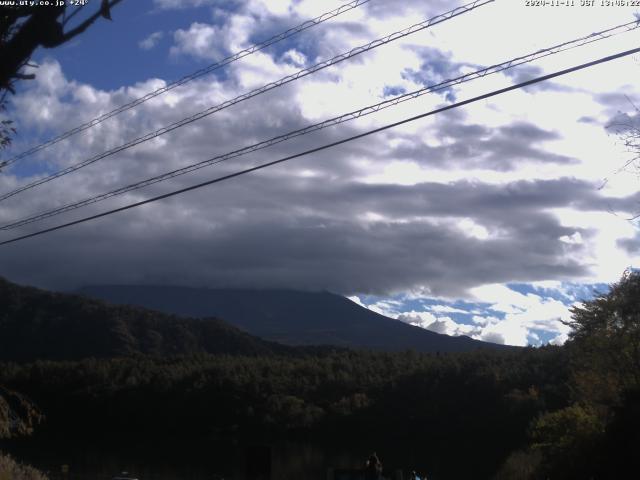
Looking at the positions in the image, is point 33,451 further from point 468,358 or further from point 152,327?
point 152,327

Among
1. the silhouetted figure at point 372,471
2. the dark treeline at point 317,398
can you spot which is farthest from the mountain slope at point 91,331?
the silhouetted figure at point 372,471

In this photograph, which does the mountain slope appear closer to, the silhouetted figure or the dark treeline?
the dark treeline

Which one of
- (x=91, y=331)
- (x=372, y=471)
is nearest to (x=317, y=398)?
(x=91, y=331)

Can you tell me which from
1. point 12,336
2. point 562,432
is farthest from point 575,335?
point 12,336

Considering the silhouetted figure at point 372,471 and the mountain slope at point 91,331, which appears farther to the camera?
the mountain slope at point 91,331

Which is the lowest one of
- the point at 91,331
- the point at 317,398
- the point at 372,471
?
the point at 372,471

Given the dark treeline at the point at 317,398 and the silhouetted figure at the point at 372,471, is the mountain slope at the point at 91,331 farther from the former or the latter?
the silhouetted figure at the point at 372,471

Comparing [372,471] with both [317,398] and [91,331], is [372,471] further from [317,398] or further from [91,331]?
[91,331]

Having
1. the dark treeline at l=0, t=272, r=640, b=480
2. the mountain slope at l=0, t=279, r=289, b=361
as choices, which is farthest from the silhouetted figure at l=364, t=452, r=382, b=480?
the mountain slope at l=0, t=279, r=289, b=361

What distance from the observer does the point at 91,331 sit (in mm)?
123000

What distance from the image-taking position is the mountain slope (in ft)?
380

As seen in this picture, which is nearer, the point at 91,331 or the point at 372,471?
the point at 372,471

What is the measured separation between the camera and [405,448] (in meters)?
75.2

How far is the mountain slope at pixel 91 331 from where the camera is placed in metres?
116
